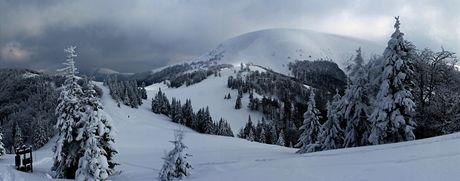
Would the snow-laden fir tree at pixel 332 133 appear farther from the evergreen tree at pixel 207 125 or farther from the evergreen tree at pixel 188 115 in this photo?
the evergreen tree at pixel 188 115

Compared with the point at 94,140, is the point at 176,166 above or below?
below

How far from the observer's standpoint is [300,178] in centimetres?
1578

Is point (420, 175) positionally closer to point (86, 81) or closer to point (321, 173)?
point (321, 173)

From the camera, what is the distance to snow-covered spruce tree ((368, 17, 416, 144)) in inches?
1069

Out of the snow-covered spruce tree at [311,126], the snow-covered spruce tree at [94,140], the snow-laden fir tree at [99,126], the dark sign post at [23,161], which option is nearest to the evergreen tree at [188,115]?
the snow-covered spruce tree at [311,126]

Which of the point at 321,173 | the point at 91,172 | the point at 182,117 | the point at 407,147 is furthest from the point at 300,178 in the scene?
the point at 182,117

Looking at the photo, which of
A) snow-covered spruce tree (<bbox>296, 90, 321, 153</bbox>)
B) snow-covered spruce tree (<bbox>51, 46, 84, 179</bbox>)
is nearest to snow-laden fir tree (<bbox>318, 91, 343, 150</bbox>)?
snow-covered spruce tree (<bbox>296, 90, 321, 153</bbox>)

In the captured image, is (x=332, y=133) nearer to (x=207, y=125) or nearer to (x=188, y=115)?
(x=207, y=125)

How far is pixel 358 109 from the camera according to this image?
31125mm

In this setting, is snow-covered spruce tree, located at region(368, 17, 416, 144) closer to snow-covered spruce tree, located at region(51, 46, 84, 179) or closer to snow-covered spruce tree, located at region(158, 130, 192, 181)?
snow-covered spruce tree, located at region(158, 130, 192, 181)

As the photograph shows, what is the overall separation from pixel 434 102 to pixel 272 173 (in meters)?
21.4

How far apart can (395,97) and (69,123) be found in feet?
72.8

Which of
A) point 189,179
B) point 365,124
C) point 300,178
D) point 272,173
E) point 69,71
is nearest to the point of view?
point 300,178

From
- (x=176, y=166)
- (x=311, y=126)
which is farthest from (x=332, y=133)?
(x=176, y=166)
